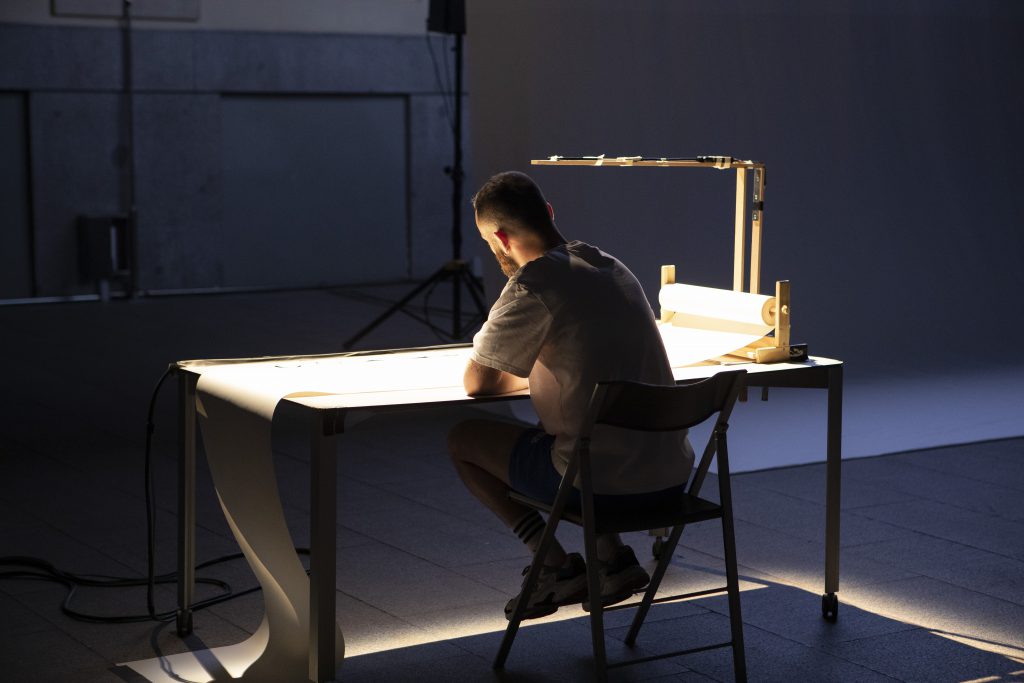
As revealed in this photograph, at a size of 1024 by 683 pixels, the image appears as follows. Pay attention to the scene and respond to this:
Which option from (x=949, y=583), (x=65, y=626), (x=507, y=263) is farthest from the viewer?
(x=949, y=583)

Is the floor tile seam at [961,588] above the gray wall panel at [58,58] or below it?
below

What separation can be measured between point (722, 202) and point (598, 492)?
3607 mm

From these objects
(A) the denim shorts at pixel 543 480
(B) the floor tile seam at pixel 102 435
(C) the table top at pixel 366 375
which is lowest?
(B) the floor tile seam at pixel 102 435

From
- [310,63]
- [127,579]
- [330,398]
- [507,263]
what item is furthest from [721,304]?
[310,63]

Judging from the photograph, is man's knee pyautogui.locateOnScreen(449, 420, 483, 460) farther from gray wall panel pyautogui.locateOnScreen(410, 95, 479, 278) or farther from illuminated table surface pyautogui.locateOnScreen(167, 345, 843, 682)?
gray wall panel pyautogui.locateOnScreen(410, 95, 479, 278)

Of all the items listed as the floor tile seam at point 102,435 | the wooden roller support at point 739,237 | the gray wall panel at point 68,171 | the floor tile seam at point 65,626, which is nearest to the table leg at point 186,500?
the floor tile seam at point 65,626

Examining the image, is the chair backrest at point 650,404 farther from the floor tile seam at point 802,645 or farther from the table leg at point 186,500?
the table leg at point 186,500

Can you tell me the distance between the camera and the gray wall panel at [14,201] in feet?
33.0

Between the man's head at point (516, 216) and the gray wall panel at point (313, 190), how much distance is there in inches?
318

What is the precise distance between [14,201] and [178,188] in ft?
3.86

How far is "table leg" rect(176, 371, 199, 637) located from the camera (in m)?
3.44

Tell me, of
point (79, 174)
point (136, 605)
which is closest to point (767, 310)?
point (136, 605)

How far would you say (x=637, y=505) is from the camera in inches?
122

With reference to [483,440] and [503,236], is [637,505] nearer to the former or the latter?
[483,440]
